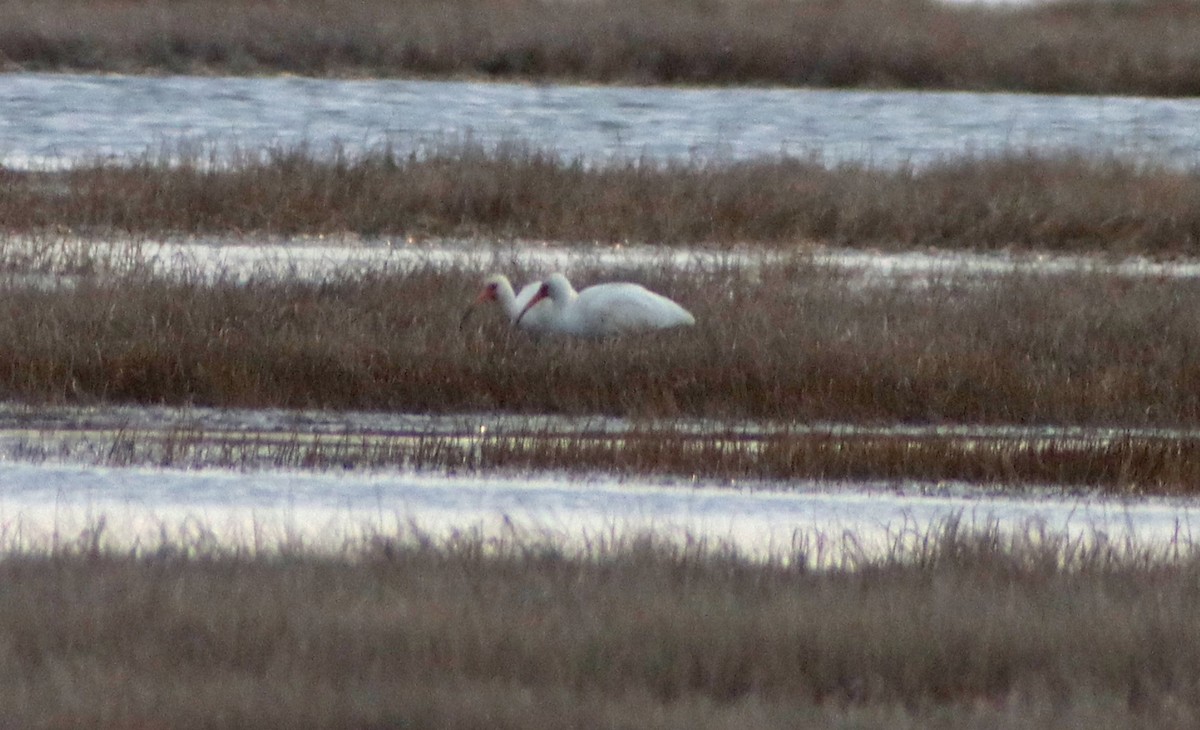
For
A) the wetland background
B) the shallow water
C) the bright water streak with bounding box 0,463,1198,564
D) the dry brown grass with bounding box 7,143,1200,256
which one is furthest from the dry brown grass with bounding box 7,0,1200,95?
the bright water streak with bounding box 0,463,1198,564

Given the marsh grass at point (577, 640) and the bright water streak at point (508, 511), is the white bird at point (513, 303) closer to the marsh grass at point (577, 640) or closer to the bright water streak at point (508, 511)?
the bright water streak at point (508, 511)

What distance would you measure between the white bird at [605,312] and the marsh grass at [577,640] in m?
4.69

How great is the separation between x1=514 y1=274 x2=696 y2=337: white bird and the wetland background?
0.26 meters

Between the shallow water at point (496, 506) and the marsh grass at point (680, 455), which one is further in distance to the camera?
the marsh grass at point (680, 455)

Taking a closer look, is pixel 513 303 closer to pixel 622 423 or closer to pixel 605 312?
pixel 605 312

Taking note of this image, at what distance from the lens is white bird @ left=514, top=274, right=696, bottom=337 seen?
10.4 m

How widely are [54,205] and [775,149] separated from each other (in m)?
9.50

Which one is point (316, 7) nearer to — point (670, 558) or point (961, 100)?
point (961, 100)

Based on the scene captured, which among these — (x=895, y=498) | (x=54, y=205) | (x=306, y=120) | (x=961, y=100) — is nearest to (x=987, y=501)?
(x=895, y=498)

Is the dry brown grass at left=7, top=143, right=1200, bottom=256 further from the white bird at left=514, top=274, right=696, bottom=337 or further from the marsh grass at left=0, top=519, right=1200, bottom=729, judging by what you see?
the marsh grass at left=0, top=519, right=1200, bottom=729

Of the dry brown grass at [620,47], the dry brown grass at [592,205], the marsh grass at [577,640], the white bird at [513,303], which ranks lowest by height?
the dry brown grass at [620,47]

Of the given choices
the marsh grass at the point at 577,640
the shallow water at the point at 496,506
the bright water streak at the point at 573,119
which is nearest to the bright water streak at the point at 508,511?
the shallow water at the point at 496,506

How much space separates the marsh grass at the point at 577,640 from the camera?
14.1 feet

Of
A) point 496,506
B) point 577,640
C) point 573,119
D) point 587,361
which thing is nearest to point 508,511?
point 496,506
